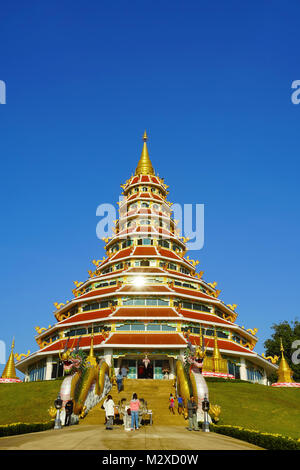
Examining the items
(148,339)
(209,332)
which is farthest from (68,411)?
(209,332)

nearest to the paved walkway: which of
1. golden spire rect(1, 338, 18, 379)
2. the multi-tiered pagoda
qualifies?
the multi-tiered pagoda

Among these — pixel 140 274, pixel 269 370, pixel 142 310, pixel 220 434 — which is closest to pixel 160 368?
pixel 142 310

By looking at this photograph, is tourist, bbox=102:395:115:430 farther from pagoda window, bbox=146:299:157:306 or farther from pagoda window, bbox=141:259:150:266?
pagoda window, bbox=141:259:150:266

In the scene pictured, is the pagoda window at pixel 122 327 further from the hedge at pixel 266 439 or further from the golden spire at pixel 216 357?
the hedge at pixel 266 439

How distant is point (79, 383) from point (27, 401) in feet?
26.0

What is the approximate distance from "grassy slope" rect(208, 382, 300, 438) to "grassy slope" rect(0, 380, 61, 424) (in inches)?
432

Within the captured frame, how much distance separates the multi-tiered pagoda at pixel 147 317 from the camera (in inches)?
1485

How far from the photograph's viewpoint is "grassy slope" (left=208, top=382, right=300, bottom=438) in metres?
22.1

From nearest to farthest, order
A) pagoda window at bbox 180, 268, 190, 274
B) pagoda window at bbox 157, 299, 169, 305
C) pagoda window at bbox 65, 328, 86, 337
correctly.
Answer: pagoda window at bbox 65, 328, 86, 337, pagoda window at bbox 157, 299, 169, 305, pagoda window at bbox 180, 268, 190, 274

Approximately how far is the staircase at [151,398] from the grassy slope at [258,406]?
3.00 m

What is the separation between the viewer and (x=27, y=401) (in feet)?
90.8

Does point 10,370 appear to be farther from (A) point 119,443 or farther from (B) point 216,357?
(A) point 119,443

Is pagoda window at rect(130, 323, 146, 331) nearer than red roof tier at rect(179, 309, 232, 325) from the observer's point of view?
Yes

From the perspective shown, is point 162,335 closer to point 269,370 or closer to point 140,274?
point 140,274
